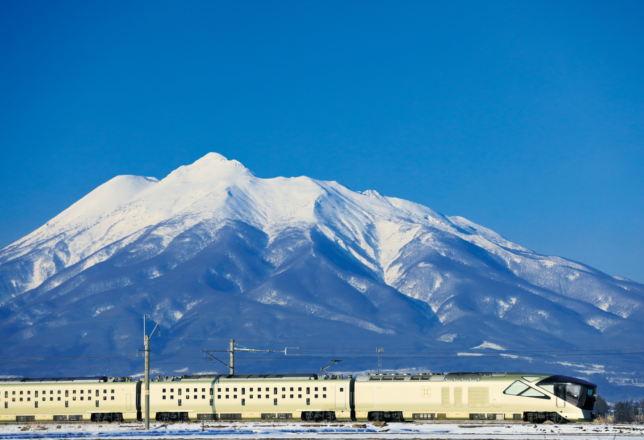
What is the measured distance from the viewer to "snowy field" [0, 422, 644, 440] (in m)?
56.4

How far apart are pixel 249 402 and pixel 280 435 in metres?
18.6

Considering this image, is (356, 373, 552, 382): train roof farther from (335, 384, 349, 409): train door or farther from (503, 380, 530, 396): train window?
(335, 384, 349, 409): train door

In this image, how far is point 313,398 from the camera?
7394 cm

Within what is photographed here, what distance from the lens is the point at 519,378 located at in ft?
230

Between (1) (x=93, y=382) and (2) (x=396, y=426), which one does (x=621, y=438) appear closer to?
(2) (x=396, y=426)

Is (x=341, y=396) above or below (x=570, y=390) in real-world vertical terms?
below

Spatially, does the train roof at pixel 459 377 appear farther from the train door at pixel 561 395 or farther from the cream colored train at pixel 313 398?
the train door at pixel 561 395

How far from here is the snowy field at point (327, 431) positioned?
185ft

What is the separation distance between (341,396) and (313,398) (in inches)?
105

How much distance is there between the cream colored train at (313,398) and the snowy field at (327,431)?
3.62 metres

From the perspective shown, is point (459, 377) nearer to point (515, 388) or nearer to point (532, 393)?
point (515, 388)

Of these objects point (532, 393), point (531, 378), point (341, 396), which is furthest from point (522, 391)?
point (341, 396)

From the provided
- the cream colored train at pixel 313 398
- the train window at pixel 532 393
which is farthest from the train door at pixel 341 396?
the train window at pixel 532 393

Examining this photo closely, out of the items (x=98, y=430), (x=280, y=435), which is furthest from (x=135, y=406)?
(x=280, y=435)
